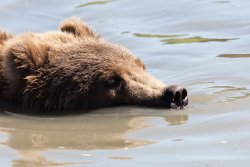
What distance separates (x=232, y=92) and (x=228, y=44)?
269 centimetres

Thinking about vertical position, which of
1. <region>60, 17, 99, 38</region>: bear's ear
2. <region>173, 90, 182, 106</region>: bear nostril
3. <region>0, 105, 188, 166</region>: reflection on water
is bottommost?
<region>0, 105, 188, 166</region>: reflection on water

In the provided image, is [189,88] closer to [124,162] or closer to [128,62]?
[128,62]

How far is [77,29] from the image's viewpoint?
9.25m

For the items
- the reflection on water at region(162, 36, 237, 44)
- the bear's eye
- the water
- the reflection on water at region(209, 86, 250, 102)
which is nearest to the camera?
the water

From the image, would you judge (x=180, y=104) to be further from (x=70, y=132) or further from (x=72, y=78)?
(x=70, y=132)

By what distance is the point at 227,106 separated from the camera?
8.09 metres

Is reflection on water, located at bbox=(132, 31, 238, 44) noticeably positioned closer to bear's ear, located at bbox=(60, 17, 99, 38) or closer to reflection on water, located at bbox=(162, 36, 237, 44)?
reflection on water, located at bbox=(162, 36, 237, 44)

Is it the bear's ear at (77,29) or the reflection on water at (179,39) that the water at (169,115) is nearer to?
the reflection on water at (179,39)

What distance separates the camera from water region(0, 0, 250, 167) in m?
6.50

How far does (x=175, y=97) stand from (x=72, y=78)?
1.13m

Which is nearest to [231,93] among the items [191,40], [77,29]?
[77,29]

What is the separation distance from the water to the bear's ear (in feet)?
3.87

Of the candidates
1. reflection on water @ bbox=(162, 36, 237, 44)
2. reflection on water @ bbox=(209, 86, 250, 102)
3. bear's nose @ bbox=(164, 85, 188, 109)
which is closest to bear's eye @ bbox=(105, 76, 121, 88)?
bear's nose @ bbox=(164, 85, 188, 109)

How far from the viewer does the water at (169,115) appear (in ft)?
21.3
